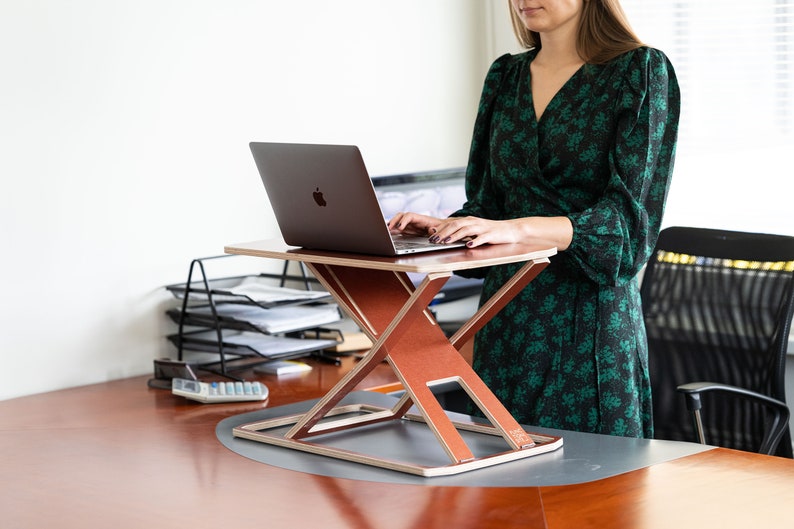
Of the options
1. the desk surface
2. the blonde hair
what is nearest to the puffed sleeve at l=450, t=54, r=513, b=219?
the blonde hair

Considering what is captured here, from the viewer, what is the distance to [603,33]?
2104 millimetres

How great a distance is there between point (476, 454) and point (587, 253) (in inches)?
17.5

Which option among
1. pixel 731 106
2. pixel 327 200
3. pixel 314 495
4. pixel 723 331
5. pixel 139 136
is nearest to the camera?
pixel 314 495

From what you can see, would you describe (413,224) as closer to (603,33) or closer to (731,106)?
(603,33)

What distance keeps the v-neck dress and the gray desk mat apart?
212mm

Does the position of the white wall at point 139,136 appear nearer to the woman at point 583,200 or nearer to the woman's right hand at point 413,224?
the woman at point 583,200

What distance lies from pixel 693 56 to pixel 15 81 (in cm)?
190

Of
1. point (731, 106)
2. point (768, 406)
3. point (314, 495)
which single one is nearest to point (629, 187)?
point (768, 406)

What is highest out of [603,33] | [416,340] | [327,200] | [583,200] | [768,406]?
[603,33]

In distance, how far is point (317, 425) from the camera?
1.94 metres

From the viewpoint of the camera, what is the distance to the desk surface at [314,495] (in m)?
1.46

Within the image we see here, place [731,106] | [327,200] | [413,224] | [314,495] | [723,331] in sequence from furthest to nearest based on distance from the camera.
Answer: [731,106] < [723,331] < [413,224] < [327,200] < [314,495]

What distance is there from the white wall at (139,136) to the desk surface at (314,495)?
26.6 inches

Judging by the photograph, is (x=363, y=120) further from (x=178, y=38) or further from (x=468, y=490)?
(x=468, y=490)
